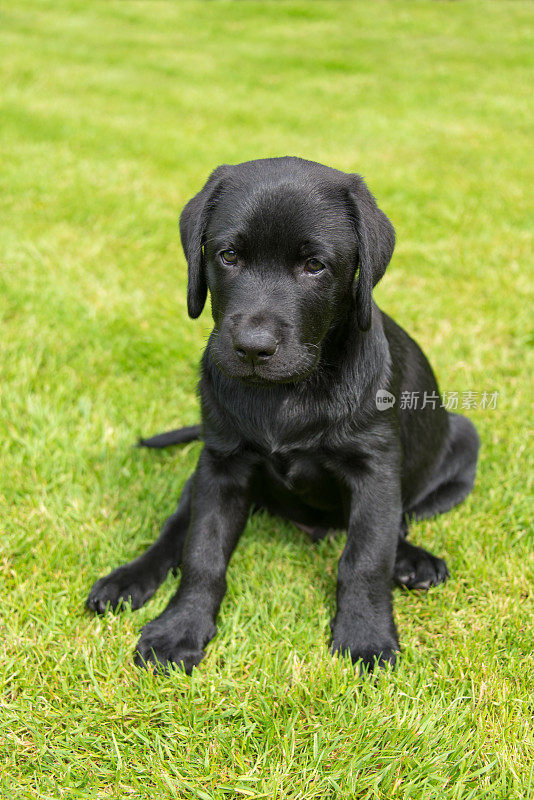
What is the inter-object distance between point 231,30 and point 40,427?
12610mm

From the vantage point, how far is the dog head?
2.09 metres

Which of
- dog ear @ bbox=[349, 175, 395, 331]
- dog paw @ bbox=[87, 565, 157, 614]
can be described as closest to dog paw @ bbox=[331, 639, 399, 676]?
dog paw @ bbox=[87, 565, 157, 614]

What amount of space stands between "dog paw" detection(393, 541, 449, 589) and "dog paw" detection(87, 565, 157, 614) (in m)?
0.88

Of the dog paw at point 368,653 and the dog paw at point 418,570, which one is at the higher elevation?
the dog paw at point 368,653

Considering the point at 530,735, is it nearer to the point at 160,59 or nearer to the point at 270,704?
the point at 270,704

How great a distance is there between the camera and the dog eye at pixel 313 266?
7.13 feet

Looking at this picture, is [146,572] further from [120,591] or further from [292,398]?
[292,398]

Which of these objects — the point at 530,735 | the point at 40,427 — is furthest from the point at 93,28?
the point at 530,735

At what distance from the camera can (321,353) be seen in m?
2.35

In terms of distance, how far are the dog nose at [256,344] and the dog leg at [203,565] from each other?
0.52 meters

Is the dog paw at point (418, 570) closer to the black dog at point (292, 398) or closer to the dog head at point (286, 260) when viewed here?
the black dog at point (292, 398)

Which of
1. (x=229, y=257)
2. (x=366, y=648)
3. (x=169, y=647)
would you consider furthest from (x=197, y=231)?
(x=366, y=648)

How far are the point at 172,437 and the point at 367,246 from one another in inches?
54.7

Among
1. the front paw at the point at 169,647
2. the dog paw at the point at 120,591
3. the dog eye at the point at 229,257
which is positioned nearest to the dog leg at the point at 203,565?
the front paw at the point at 169,647
